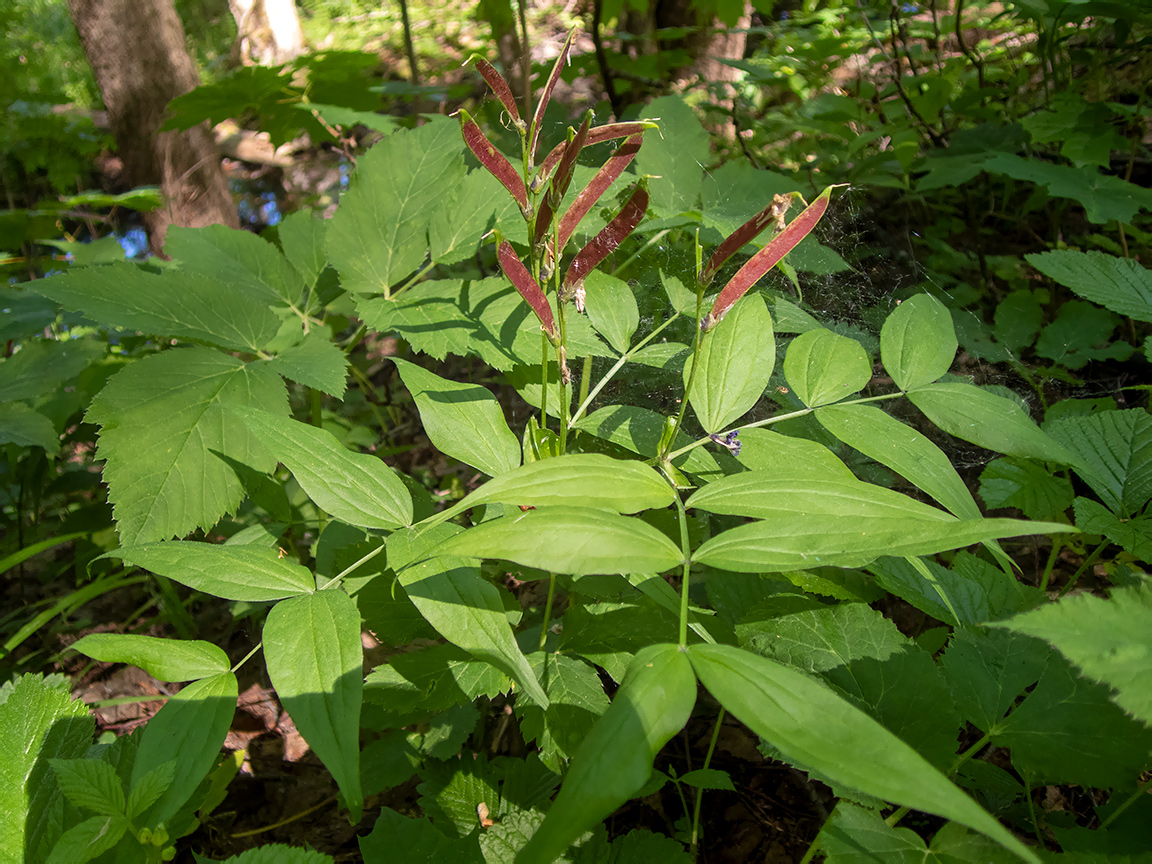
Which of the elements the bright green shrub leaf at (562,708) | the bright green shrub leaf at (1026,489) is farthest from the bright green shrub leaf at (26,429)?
the bright green shrub leaf at (1026,489)

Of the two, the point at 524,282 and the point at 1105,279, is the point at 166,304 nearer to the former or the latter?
the point at 524,282

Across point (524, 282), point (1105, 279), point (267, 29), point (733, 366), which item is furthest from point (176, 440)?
point (267, 29)

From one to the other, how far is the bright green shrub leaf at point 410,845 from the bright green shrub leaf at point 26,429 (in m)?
1.30

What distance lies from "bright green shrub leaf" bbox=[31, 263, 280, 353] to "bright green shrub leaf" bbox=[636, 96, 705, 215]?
1.00 metres

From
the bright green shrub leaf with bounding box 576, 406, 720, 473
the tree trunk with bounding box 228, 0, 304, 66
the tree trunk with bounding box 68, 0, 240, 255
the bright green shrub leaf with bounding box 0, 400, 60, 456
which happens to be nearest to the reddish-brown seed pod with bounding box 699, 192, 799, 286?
the bright green shrub leaf with bounding box 576, 406, 720, 473

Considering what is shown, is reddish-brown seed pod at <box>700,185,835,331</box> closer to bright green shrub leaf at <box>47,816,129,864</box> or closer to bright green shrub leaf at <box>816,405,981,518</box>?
bright green shrub leaf at <box>816,405,981,518</box>

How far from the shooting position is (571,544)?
2.09ft

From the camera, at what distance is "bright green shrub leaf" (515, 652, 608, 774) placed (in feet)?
3.21

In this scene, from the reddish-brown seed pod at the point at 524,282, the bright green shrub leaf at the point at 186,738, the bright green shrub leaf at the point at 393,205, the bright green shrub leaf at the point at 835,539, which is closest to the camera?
the bright green shrub leaf at the point at 835,539

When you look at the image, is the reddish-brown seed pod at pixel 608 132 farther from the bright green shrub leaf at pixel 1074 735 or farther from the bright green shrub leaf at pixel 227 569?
the bright green shrub leaf at pixel 1074 735

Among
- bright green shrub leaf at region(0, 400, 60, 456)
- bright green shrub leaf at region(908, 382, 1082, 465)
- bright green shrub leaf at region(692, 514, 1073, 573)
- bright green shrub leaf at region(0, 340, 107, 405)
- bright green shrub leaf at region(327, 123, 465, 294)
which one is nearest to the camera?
bright green shrub leaf at region(692, 514, 1073, 573)

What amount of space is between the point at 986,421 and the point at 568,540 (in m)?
0.85

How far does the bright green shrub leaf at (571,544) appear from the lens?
62cm

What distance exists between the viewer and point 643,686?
569 mm
